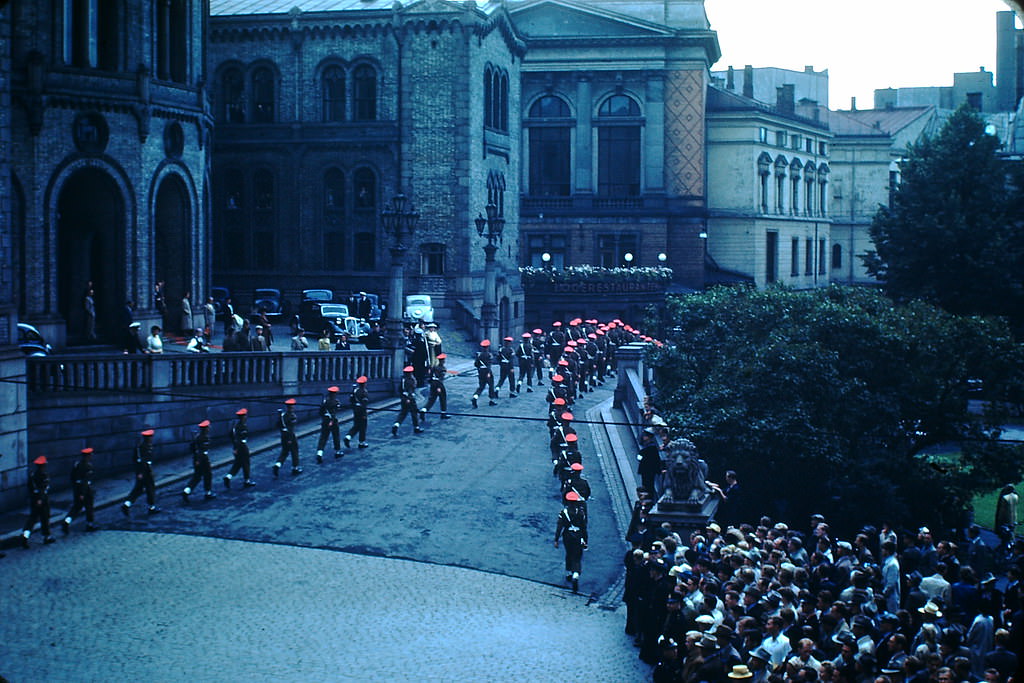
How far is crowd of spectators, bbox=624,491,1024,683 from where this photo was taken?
1234cm

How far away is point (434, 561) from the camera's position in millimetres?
21594

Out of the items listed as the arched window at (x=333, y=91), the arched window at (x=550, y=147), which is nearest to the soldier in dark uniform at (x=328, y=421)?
the arched window at (x=333, y=91)

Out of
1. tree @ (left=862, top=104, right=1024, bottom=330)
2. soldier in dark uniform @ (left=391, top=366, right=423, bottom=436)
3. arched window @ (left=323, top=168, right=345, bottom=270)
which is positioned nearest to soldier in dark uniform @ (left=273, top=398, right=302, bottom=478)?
soldier in dark uniform @ (left=391, top=366, right=423, bottom=436)

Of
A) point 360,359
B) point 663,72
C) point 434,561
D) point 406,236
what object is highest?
point 663,72

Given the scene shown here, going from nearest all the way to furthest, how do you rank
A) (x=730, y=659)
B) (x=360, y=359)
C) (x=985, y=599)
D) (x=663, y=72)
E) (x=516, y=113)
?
(x=730, y=659) < (x=985, y=599) < (x=360, y=359) < (x=516, y=113) < (x=663, y=72)

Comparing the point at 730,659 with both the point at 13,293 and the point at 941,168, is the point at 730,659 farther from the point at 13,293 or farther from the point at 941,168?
the point at 941,168

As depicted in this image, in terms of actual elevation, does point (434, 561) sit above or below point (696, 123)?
below

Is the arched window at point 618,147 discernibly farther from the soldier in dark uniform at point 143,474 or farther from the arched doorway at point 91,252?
the soldier in dark uniform at point 143,474

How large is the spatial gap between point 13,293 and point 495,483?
10.7 metres

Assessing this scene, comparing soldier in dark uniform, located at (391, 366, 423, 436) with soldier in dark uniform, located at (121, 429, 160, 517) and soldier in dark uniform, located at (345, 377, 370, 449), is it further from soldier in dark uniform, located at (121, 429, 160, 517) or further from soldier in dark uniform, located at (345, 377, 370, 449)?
soldier in dark uniform, located at (121, 429, 160, 517)

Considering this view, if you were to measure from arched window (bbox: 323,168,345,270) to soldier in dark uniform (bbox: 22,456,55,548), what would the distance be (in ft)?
108

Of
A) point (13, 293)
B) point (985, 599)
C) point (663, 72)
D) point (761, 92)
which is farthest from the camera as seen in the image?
point (761, 92)

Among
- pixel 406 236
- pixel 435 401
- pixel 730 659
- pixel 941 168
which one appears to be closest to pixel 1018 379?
pixel 435 401

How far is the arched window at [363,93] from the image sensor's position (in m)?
53.8
